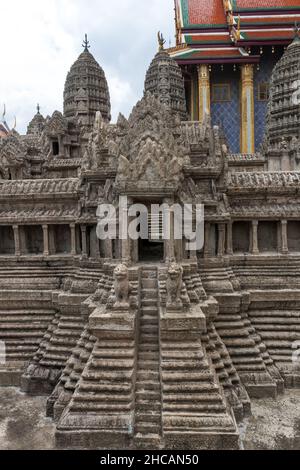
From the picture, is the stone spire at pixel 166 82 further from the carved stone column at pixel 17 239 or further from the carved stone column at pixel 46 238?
the carved stone column at pixel 17 239

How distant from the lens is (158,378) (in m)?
8.25

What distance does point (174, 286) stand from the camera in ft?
29.3

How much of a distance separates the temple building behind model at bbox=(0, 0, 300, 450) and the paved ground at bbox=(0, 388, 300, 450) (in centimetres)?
33

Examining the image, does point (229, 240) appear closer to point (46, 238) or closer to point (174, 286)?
point (174, 286)

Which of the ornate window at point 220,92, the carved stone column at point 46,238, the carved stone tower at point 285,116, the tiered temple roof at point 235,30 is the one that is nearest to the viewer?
the carved stone column at point 46,238

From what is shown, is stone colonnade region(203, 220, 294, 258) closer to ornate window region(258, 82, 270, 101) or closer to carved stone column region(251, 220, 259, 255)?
carved stone column region(251, 220, 259, 255)

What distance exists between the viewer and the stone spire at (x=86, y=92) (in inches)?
1177

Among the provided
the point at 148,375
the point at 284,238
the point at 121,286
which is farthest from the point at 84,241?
the point at 284,238

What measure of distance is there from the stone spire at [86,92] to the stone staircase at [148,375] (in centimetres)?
2268

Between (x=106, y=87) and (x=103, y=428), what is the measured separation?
2904cm

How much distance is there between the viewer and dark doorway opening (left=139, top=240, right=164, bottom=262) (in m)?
12.6

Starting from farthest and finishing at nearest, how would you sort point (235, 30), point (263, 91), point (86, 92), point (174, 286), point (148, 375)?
1. point (263, 91)
2. point (235, 30)
3. point (86, 92)
4. point (174, 286)
5. point (148, 375)

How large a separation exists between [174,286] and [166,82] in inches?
871

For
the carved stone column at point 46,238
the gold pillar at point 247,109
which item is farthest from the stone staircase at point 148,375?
the gold pillar at point 247,109
